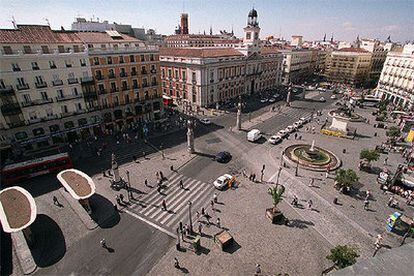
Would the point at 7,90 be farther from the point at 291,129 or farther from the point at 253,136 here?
the point at 291,129

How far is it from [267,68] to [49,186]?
3516 inches

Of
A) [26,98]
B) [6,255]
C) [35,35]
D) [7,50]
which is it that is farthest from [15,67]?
[6,255]

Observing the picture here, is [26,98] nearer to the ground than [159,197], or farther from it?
farther from it

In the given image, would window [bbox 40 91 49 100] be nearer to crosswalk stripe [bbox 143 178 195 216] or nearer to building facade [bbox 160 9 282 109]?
crosswalk stripe [bbox 143 178 195 216]

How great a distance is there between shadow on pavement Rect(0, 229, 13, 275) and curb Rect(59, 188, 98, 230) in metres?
7.26

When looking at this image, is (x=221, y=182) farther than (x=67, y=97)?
No

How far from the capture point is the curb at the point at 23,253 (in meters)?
23.7

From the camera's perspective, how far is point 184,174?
40.6 meters

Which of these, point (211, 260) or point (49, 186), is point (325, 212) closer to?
point (211, 260)

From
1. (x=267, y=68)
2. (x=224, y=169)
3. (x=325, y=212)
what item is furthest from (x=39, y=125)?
(x=267, y=68)

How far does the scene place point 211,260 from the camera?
24.6 meters

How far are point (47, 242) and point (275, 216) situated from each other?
27.4m

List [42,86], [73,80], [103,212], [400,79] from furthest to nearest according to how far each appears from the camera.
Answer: [400,79]
[73,80]
[42,86]
[103,212]

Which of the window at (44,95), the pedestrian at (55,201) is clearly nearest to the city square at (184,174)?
the pedestrian at (55,201)
